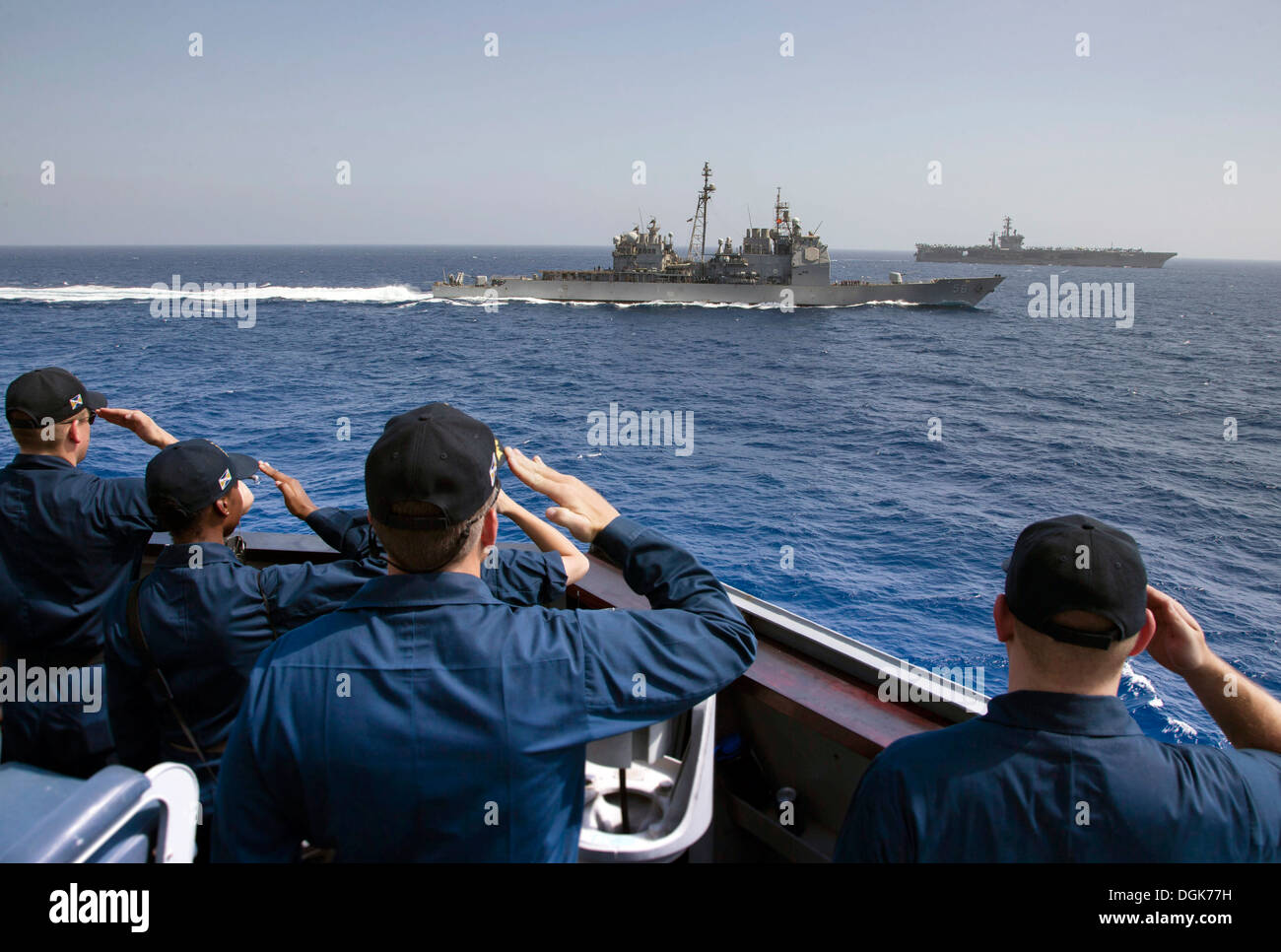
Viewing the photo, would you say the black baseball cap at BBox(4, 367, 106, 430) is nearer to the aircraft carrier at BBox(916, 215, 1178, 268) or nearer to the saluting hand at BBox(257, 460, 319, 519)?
the saluting hand at BBox(257, 460, 319, 519)

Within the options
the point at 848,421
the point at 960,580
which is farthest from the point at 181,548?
the point at 848,421

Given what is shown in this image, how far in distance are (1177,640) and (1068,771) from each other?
44 cm

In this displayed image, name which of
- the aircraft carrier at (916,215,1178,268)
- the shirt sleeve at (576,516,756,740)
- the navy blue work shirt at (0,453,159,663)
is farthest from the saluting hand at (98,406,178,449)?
the aircraft carrier at (916,215,1178,268)

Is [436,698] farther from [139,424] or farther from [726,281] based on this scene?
[726,281]

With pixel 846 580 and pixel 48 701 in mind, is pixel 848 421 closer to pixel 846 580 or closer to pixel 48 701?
pixel 846 580

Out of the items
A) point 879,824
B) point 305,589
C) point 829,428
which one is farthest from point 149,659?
point 829,428

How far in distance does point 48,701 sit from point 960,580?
13.0 metres

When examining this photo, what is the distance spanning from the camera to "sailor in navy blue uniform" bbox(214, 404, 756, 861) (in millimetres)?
1260

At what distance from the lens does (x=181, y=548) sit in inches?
82.1

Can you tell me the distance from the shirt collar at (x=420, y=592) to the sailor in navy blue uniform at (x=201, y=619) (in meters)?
0.58

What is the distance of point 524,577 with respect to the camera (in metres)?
1.97

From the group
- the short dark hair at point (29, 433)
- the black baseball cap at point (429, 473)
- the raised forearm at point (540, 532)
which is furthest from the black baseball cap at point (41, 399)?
the black baseball cap at point (429, 473)

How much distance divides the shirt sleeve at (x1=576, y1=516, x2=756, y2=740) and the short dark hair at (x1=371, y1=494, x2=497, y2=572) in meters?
0.26

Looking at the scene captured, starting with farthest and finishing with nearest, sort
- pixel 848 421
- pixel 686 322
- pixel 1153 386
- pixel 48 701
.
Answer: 1. pixel 686 322
2. pixel 1153 386
3. pixel 848 421
4. pixel 48 701
